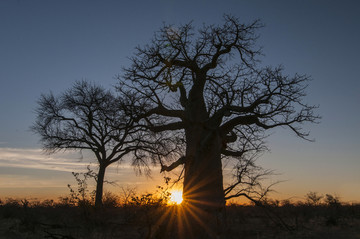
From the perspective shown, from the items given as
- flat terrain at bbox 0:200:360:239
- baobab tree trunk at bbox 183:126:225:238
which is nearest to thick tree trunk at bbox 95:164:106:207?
flat terrain at bbox 0:200:360:239

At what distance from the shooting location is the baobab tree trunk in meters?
6.36

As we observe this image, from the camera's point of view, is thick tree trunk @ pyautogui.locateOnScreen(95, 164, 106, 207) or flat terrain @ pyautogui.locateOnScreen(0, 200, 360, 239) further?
thick tree trunk @ pyautogui.locateOnScreen(95, 164, 106, 207)

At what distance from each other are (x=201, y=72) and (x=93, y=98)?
30.5ft

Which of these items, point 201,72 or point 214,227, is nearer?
point 214,227

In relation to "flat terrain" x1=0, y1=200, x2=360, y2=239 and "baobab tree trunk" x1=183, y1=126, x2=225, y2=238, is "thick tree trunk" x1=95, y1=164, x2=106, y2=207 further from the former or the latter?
"baobab tree trunk" x1=183, y1=126, x2=225, y2=238

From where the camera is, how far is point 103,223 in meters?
8.72

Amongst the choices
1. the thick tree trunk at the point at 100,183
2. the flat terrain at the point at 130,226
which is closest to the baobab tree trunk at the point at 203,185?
the flat terrain at the point at 130,226

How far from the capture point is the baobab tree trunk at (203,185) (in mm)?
6355

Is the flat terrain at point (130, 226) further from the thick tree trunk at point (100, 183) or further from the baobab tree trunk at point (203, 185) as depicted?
the thick tree trunk at point (100, 183)

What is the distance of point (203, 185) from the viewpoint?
6.68 meters

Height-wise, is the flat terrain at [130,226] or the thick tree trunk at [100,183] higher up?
the thick tree trunk at [100,183]

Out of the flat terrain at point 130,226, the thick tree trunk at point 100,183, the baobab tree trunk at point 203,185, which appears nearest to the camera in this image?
the flat terrain at point 130,226

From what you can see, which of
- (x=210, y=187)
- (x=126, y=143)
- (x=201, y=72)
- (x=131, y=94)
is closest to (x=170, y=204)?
(x=210, y=187)

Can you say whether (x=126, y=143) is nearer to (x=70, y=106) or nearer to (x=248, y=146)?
(x=70, y=106)
